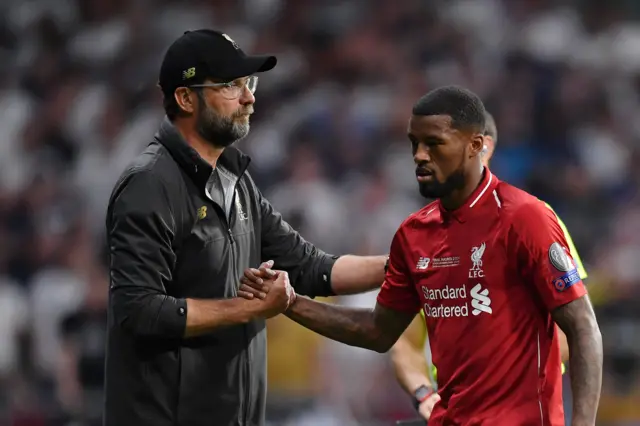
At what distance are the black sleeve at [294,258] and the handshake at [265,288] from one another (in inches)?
25.3

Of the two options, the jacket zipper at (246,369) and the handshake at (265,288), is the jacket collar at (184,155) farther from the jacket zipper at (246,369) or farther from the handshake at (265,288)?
the handshake at (265,288)

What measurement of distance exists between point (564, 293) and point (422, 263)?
0.62 metres

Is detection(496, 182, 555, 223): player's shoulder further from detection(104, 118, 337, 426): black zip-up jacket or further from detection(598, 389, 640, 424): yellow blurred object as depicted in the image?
detection(598, 389, 640, 424): yellow blurred object

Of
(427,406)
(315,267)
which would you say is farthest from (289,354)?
(315,267)

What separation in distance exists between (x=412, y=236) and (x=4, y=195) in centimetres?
652

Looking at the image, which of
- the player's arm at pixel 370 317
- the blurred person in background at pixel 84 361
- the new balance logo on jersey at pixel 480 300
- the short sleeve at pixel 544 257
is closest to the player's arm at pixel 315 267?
the player's arm at pixel 370 317

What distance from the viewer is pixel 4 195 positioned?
1029cm

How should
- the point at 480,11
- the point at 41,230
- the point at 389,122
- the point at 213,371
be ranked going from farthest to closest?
the point at 480,11 < the point at 389,122 < the point at 41,230 < the point at 213,371

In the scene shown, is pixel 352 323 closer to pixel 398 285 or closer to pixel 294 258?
pixel 398 285

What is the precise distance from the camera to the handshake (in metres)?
4.43

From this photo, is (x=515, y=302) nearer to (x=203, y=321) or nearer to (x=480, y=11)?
(x=203, y=321)

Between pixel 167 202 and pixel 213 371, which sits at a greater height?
pixel 167 202

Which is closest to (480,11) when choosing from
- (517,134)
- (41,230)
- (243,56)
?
(517,134)

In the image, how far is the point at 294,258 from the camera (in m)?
5.18
